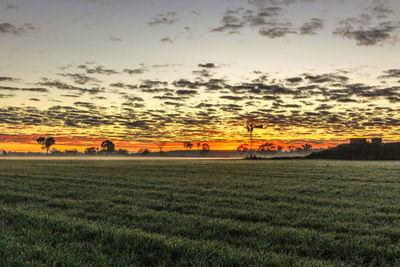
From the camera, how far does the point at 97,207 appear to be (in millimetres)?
11586

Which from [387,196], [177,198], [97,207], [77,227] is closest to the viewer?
[77,227]

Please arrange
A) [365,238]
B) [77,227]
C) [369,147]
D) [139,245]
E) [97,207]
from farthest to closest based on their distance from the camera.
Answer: [369,147], [97,207], [77,227], [365,238], [139,245]

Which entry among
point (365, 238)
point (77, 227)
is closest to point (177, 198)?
point (77, 227)

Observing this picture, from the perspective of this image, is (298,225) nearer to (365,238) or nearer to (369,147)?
(365,238)

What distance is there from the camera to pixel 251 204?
1247 centimetres

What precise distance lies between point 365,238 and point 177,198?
815 cm

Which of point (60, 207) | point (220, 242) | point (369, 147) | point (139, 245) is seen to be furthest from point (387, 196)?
point (369, 147)

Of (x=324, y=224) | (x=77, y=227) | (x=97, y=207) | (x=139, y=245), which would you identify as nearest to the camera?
(x=139, y=245)

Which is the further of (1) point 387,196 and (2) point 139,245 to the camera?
(1) point 387,196

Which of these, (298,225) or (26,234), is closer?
A: (26,234)

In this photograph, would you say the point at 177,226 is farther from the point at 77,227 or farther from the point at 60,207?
the point at 60,207

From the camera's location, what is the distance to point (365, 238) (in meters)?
7.62

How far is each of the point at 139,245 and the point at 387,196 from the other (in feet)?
45.2

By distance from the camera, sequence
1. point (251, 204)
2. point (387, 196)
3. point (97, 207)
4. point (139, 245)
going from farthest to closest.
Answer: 1. point (387, 196)
2. point (251, 204)
3. point (97, 207)
4. point (139, 245)
